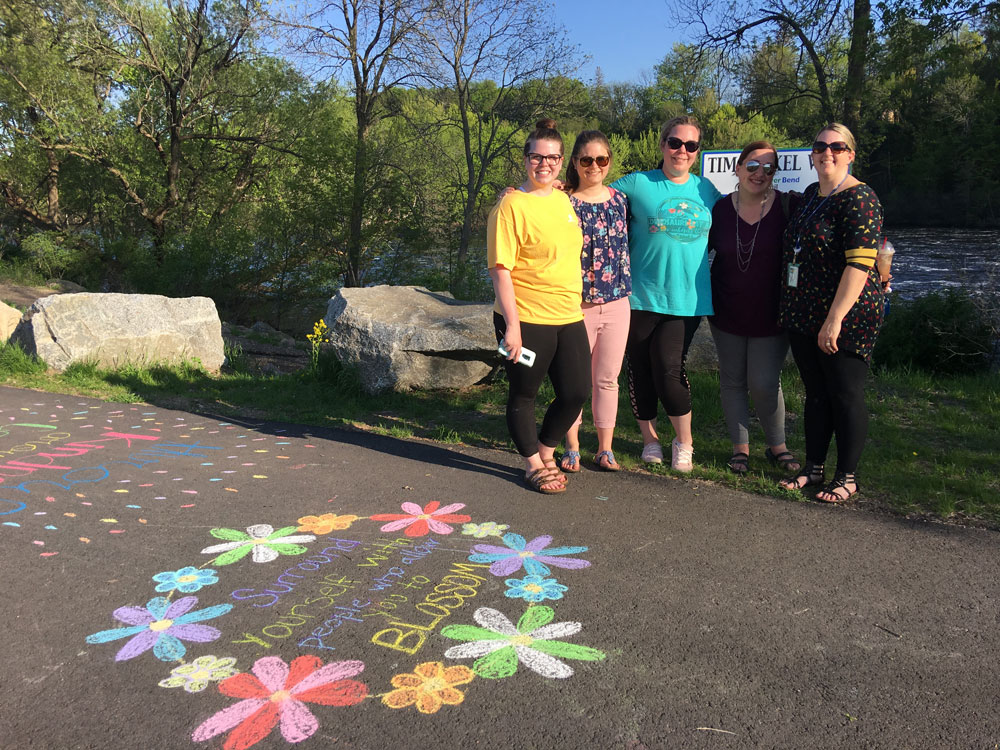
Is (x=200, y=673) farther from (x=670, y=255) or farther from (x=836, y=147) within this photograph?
(x=836, y=147)

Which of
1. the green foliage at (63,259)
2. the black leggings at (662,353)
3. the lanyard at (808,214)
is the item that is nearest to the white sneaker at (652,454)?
the black leggings at (662,353)

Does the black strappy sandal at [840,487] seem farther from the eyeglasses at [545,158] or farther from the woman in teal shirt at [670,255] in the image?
the eyeglasses at [545,158]

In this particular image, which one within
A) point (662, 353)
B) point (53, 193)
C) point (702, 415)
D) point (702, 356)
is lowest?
point (702, 415)

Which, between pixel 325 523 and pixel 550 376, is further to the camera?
pixel 550 376

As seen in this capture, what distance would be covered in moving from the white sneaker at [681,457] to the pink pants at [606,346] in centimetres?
45

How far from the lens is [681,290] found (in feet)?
14.2

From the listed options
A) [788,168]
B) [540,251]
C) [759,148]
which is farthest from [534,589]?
[788,168]

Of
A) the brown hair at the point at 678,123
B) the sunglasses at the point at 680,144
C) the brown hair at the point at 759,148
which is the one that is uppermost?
the brown hair at the point at 678,123

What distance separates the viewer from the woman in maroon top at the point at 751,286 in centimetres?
A: 421

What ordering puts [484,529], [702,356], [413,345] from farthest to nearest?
1. [702,356]
2. [413,345]
3. [484,529]

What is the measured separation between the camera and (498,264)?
3895 millimetres

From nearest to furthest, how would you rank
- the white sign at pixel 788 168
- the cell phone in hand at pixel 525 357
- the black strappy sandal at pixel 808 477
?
the cell phone in hand at pixel 525 357 → the black strappy sandal at pixel 808 477 → the white sign at pixel 788 168

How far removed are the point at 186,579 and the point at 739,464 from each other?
308 centimetres

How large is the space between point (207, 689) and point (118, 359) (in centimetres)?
680
